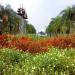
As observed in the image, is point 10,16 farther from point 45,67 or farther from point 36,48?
point 45,67

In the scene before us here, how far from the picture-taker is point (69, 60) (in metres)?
10.5

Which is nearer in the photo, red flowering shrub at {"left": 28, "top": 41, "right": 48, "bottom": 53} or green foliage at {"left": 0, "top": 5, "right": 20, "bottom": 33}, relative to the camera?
red flowering shrub at {"left": 28, "top": 41, "right": 48, "bottom": 53}

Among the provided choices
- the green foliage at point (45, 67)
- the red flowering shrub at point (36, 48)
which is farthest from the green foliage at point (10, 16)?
the green foliage at point (45, 67)

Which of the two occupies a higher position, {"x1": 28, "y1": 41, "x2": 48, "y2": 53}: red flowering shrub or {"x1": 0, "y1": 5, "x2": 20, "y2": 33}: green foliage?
{"x1": 0, "y1": 5, "x2": 20, "y2": 33}: green foliage

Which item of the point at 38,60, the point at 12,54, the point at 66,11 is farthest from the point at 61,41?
the point at 66,11

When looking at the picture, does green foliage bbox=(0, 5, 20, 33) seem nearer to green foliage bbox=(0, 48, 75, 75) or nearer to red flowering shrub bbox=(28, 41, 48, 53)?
red flowering shrub bbox=(28, 41, 48, 53)

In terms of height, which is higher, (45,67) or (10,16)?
(10,16)

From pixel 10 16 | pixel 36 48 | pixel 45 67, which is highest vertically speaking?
pixel 10 16

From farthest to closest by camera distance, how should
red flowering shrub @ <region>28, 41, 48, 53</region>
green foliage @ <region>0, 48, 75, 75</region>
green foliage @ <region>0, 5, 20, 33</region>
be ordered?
1. green foliage @ <region>0, 5, 20, 33</region>
2. red flowering shrub @ <region>28, 41, 48, 53</region>
3. green foliage @ <region>0, 48, 75, 75</region>

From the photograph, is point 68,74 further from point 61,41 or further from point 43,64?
point 61,41

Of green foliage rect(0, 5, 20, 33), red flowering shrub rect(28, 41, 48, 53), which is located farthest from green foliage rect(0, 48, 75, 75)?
green foliage rect(0, 5, 20, 33)

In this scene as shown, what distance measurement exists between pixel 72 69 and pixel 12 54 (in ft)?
11.5

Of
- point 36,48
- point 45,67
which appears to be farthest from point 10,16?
point 45,67

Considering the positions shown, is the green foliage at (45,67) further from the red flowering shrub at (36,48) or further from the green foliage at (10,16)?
the green foliage at (10,16)
